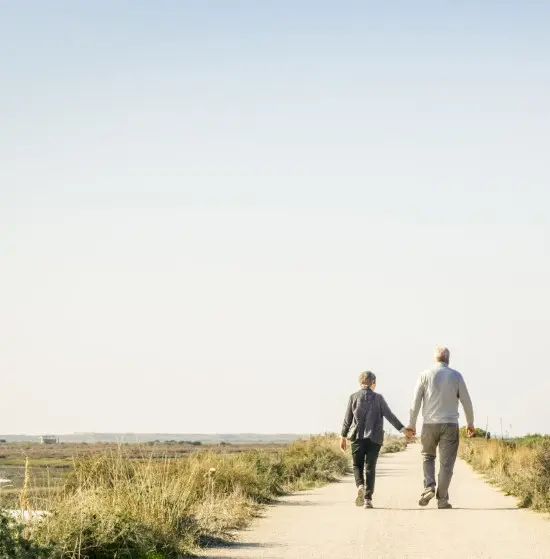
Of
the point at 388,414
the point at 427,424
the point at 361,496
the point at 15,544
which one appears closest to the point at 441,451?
the point at 427,424

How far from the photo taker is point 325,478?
A: 28.4 m

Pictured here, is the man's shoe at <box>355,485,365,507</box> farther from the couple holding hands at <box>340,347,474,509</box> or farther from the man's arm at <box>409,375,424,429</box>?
the man's arm at <box>409,375,424,429</box>

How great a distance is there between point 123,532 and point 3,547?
2.21 m

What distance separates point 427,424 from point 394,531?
4.18 meters

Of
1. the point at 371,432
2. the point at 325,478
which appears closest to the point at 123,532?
the point at 371,432

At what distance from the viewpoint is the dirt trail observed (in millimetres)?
12289

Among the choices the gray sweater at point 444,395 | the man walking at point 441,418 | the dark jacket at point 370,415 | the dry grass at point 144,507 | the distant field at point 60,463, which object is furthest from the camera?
the dark jacket at point 370,415

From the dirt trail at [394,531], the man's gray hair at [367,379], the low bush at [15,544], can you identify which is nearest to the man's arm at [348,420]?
the man's gray hair at [367,379]

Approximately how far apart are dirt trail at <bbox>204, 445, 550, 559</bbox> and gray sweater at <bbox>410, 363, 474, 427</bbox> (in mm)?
1528

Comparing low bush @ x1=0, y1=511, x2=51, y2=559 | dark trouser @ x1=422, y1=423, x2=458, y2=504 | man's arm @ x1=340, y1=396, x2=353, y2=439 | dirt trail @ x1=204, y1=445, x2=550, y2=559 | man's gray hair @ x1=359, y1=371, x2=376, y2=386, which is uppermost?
man's gray hair @ x1=359, y1=371, x2=376, y2=386

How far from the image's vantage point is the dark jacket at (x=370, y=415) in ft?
61.1

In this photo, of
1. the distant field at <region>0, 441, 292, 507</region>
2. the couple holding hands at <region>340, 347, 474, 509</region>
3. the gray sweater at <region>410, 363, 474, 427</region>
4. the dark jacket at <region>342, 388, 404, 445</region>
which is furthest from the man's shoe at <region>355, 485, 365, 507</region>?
the distant field at <region>0, 441, 292, 507</region>

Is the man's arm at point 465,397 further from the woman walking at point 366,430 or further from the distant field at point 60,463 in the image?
the distant field at point 60,463

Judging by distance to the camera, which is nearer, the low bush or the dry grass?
the low bush
